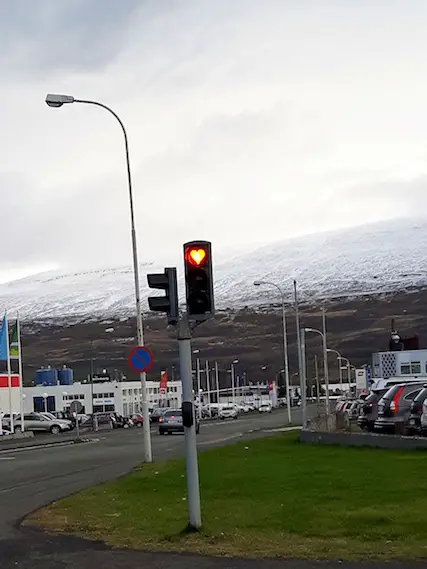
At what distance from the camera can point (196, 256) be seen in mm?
11969

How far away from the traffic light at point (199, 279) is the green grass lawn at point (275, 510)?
2.82 metres

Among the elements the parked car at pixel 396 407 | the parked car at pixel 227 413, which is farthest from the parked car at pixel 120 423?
the parked car at pixel 396 407

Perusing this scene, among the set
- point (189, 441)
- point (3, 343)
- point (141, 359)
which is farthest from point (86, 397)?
point (189, 441)

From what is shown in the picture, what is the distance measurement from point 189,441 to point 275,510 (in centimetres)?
244

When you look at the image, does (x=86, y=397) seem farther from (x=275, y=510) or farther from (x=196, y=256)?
(x=196, y=256)

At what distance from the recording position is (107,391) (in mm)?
124312

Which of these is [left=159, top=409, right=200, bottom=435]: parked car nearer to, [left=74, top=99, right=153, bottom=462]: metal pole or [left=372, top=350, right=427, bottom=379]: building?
[left=372, top=350, right=427, bottom=379]: building

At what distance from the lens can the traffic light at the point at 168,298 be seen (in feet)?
40.4

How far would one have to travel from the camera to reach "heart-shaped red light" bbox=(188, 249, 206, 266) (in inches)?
470

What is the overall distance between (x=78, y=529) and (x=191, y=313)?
3.72m

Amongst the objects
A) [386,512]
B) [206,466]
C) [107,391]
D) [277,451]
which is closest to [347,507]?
[386,512]

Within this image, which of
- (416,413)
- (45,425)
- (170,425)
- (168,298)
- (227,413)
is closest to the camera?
(168,298)

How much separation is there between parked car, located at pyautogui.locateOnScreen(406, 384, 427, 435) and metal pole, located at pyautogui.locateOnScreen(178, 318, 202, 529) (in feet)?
48.0

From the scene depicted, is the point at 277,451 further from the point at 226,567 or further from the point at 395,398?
the point at 226,567
